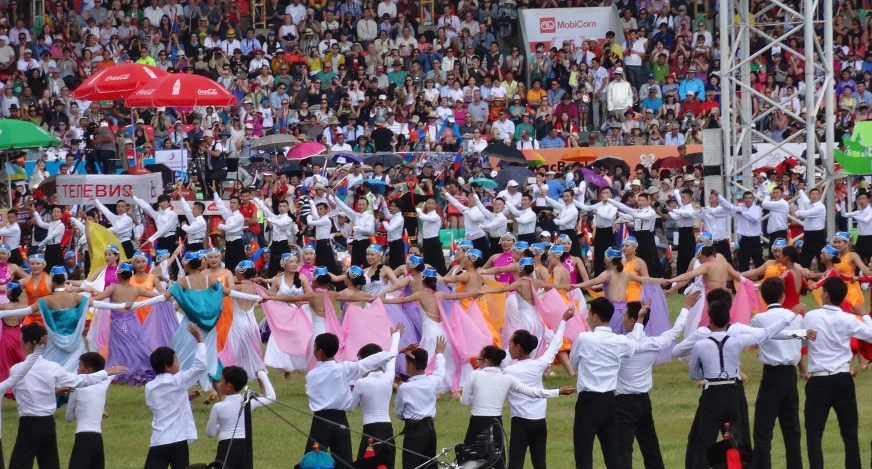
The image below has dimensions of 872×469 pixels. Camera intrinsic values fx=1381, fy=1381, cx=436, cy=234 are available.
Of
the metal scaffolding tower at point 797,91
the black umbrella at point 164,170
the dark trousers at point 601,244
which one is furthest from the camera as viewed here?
the black umbrella at point 164,170

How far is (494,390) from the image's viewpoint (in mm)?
9250

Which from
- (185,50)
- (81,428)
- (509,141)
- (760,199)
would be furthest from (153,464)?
(185,50)

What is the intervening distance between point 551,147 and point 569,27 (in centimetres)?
430

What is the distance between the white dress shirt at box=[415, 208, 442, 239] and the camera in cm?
1974

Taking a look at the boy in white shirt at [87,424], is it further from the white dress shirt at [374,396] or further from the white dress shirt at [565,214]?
the white dress shirt at [565,214]

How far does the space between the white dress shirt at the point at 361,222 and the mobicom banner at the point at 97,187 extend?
2.95m

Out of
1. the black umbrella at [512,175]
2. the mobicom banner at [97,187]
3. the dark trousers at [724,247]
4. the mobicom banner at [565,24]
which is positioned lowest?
the dark trousers at [724,247]

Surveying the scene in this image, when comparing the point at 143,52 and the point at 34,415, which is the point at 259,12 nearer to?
the point at 143,52

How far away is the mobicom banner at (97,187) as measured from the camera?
65.7 feet

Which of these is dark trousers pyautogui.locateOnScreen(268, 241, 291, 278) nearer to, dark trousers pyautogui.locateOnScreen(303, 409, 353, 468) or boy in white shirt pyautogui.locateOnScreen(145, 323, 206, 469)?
dark trousers pyautogui.locateOnScreen(303, 409, 353, 468)

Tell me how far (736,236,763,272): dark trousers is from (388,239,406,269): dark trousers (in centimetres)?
487

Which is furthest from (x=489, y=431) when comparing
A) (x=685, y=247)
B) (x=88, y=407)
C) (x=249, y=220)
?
(x=249, y=220)

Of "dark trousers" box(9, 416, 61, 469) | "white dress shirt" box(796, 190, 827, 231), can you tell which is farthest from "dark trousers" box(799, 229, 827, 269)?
"dark trousers" box(9, 416, 61, 469)

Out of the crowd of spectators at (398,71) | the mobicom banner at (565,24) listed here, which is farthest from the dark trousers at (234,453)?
the mobicom banner at (565,24)
